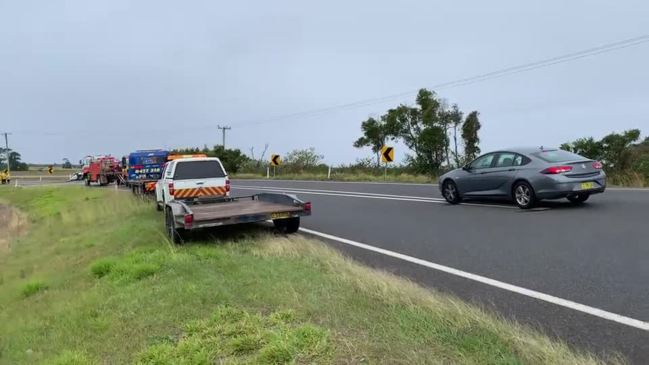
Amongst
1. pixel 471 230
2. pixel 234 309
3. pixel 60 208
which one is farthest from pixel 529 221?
pixel 60 208

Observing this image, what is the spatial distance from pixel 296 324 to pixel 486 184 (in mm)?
9877

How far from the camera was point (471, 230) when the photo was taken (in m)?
9.95

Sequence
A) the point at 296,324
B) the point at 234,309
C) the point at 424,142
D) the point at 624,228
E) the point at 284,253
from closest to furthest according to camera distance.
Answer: the point at 296,324
the point at 234,309
the point at 284,253
the point at 624,228
the point at 424,142

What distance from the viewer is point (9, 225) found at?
1110 inches

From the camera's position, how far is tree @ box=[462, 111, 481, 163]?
46.3 meters

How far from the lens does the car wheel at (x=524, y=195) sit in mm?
12086

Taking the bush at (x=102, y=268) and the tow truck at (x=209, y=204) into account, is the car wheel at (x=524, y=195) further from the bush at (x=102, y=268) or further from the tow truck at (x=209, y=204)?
the bush at (x=102, y=268)

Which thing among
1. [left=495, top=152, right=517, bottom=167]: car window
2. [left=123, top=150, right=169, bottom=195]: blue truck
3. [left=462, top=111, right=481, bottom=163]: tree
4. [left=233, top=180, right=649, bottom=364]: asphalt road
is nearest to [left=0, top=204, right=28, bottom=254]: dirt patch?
[left=123, top=150, right=169, bottom=195]: blue truck

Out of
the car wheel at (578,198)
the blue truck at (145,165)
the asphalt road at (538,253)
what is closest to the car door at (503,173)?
the asphalt road at (538,253)

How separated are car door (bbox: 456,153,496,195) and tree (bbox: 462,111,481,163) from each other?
32943 mm

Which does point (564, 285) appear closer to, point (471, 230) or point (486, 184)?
point (471, 230)

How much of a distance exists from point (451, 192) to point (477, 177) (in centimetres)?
106

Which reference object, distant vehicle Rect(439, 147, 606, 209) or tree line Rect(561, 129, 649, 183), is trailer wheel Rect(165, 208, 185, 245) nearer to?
distant vehicle Rect(439, 147, 606, 209)

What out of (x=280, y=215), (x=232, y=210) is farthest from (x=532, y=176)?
(x=232, y=210)
